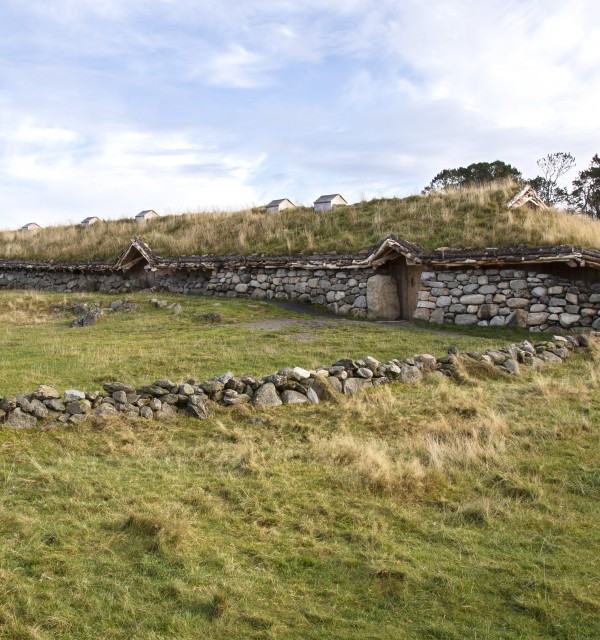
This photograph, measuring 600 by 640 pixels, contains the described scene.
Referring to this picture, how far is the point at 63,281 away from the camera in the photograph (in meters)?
29.7

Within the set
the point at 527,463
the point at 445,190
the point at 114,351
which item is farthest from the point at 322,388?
the point at 445,190

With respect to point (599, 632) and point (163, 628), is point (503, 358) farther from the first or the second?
point (163, 628)

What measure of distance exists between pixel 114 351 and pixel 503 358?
7829 millimetres

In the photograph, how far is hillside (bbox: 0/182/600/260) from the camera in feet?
65.4

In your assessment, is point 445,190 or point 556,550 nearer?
point 556,550

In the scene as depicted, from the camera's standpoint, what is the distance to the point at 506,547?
5078 mm

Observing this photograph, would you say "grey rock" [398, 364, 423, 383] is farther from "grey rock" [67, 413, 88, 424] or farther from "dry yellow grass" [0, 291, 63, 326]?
"dry yellow grass" [0, 291, 63, 326]

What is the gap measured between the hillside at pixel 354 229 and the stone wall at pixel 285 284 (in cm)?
106

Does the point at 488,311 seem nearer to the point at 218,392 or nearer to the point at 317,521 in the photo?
the point at 218,392

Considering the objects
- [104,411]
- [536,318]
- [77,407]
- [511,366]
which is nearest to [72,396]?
[77,407]

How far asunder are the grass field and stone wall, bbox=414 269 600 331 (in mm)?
7247

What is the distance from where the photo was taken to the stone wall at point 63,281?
2770 centimetres

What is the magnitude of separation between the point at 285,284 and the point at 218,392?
45.5 ft

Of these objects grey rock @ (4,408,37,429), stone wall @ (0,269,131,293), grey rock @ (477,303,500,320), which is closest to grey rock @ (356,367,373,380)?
grey rock @ (4,408,37,429)
